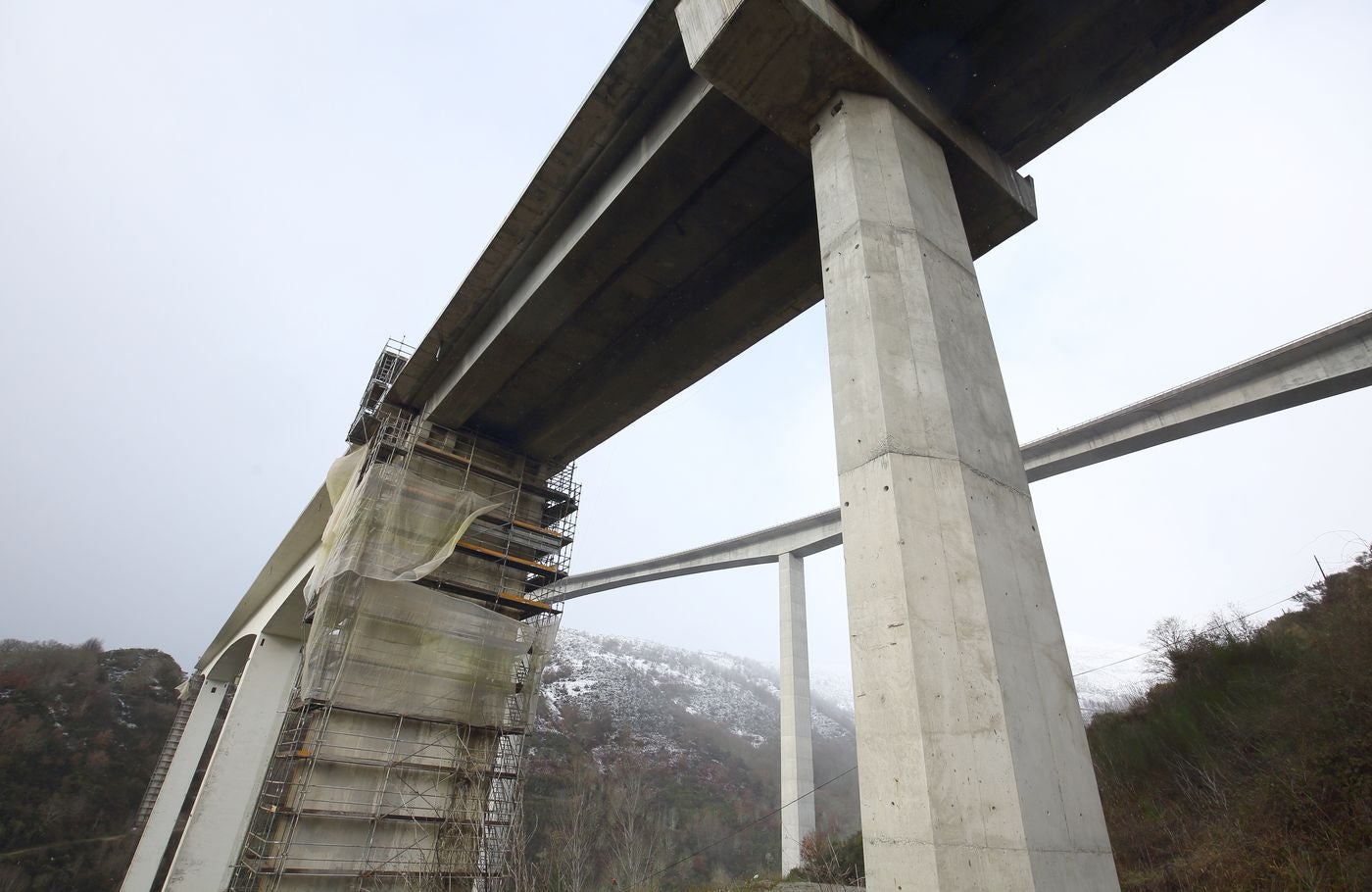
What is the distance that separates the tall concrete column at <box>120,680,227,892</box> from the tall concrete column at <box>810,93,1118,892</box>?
28.7 m

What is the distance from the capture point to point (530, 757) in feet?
140

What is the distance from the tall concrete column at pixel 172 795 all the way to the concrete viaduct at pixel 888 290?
22773 mm

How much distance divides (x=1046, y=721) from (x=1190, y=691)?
15049 millimetres

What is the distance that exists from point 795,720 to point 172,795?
77.8ft

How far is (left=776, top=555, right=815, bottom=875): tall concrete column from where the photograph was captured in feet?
76.4

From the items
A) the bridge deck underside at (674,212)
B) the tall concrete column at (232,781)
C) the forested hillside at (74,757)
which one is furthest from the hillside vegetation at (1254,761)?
the forested hillside at (74,757)

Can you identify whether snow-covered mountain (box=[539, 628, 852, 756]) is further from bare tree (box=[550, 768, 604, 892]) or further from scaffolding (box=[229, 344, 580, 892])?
scaffolding (box=[229, 344, 580, 892])

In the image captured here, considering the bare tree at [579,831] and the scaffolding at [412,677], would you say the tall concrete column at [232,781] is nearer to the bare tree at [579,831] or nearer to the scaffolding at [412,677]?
the scaffolding at [412,677]

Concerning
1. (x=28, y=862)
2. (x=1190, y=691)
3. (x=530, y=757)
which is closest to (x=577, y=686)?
(x=530, y=757)

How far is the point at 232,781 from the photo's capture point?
16.3 metres

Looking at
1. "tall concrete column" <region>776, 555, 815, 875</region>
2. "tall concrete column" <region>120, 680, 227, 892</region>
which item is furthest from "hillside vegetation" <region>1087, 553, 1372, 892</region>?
"tall concrete column" <region>120, 680, 227, 892</region>

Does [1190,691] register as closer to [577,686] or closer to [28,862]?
[28,862]

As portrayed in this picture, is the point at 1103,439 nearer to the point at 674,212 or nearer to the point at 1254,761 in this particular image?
the point at 1254,761

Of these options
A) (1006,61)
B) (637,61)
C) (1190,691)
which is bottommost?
(1190,691)
